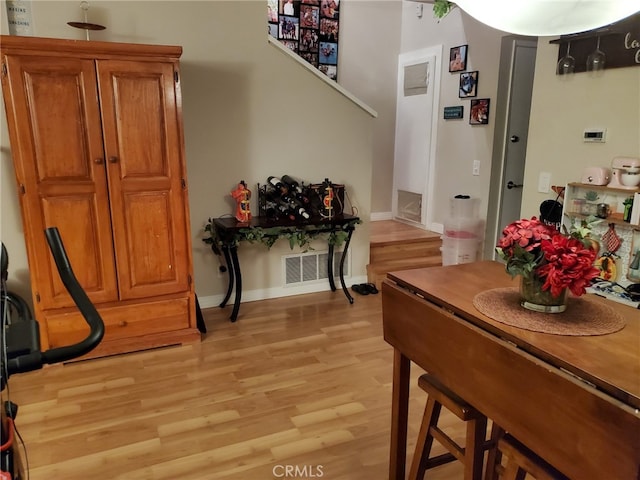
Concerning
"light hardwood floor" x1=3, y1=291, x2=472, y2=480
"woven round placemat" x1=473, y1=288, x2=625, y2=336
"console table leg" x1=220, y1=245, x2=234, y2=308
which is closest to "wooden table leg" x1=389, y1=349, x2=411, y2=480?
"light hardwood floor" x1=3, y1=291, x2=472, y2=480

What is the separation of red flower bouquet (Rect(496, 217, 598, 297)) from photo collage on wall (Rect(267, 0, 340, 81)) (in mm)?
4277

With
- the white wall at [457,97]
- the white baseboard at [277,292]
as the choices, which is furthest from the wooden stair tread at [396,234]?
the white baseboard at [277,292]

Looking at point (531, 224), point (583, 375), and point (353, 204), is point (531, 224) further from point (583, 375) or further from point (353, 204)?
point (353, 204)

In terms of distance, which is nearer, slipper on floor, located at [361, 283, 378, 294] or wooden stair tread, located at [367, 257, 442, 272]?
slipper on floor, located at [361, 283, 378, 294]

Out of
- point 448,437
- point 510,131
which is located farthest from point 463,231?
point 448,437

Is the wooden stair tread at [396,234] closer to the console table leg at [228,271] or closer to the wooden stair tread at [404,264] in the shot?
the wooden stair tread at [404,264]

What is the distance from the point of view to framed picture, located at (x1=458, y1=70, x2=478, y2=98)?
4.55 m

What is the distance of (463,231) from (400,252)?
650mm

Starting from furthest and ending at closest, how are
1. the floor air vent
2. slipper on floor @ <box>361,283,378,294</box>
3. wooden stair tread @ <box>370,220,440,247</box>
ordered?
wooden stair tread @ <box>370,220,440,247</box> → slipper on floor @ <box>361,283,378,294</box> → the floor air vent

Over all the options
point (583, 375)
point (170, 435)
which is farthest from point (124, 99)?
point (583, 375)

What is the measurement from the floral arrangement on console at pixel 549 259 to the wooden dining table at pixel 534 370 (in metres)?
0.13

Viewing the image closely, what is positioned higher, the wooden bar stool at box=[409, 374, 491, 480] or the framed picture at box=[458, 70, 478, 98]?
the framed picture at box=[458, 70, 478, 98]

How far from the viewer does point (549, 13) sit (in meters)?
1.35

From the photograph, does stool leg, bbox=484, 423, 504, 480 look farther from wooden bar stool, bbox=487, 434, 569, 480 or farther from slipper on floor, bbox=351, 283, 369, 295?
slipper on floor, bbox=351, 283, 369, 295
